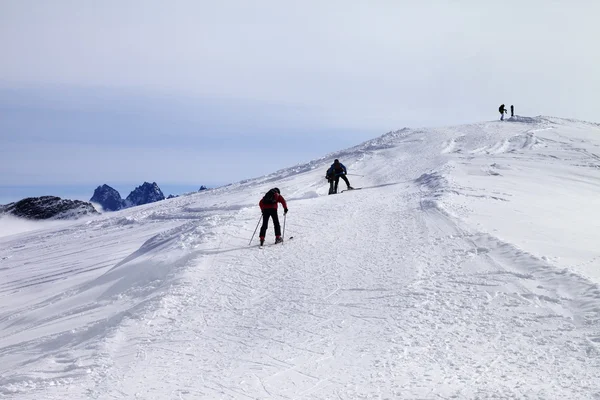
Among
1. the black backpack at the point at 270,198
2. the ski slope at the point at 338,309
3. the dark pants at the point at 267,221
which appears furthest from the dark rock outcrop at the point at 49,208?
the dark pants at the point at 267,221

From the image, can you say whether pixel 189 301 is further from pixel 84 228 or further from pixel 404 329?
pixel 84 228

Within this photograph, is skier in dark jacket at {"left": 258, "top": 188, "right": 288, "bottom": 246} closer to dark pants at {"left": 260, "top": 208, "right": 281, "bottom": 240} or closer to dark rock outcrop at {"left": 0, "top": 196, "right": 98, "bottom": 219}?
dark pants at {"left": 260, "top": 208, "right": 281, "bottom": 240}

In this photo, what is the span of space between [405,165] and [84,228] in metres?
22.2

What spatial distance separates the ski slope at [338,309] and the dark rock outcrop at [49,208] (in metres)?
89.1

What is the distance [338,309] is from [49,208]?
4480 inches

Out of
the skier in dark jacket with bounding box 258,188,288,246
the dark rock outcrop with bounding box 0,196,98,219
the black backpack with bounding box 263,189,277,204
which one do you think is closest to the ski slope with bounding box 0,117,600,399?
the skier in dark jacket with bounding box 258,188,288,246

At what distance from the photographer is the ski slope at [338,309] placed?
855cm

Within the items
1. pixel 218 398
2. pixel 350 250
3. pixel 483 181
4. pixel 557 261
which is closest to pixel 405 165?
pixel 483 181

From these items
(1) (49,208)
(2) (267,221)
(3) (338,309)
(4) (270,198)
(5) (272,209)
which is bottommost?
(1) (49,208)

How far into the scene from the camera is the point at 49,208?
113625 mm

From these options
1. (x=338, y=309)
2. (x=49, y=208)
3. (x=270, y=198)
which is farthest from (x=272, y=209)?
(x=49, y=208)

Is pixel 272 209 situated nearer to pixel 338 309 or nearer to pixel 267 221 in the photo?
pixel 267 221

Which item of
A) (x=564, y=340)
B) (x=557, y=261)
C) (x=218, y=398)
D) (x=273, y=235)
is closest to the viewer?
(x=218, y=398)

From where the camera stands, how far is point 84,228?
3806 cm
